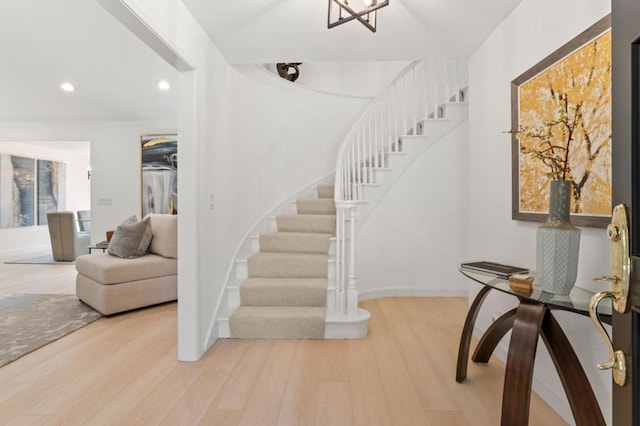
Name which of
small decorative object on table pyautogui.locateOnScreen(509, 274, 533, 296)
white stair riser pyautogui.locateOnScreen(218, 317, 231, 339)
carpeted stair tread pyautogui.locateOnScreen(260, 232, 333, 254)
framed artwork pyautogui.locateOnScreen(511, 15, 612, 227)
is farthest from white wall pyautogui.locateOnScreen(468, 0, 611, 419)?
white stair riser pyautogui.locateOnScreen(218, 317, 231, 339)

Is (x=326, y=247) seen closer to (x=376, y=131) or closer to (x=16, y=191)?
(x=376, y=131)

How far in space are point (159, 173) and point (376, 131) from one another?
4.09 meters

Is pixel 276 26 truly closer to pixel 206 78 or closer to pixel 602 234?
pixel 206 78

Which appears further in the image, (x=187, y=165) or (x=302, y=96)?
(x=302, y=96)

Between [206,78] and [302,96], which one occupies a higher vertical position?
[302,96]

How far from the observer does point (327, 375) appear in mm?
2402

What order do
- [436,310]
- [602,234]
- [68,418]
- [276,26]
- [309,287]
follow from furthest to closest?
[436,310], [309,287], [276,26], [68,418], [602,234]

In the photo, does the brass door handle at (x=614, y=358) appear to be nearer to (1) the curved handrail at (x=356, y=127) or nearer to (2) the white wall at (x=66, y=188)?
(1) the curved handrail at (x=356, y=127)

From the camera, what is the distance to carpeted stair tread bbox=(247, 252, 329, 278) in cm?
362

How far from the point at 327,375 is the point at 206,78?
236 centimetres

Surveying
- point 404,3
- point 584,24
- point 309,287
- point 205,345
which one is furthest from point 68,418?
point 584,24

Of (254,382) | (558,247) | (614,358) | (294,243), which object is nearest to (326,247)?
(294,243)

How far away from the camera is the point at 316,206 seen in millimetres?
Answer: 4746

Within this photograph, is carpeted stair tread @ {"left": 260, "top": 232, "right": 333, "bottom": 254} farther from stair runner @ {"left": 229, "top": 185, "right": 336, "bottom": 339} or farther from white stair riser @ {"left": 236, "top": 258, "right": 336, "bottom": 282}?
white stair riser @ {"left": 236, "top": 258, "right": 336, "bottom": 282}
